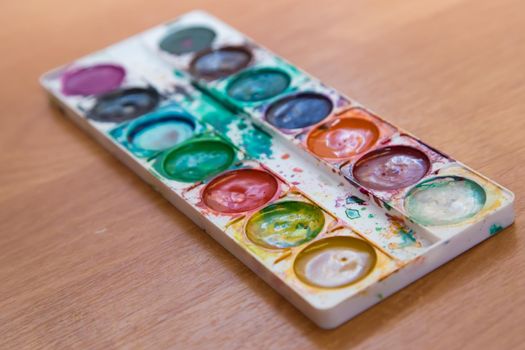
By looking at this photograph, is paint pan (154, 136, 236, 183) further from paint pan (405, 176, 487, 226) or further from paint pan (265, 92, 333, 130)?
paint pan (405, 176, 487, 226)

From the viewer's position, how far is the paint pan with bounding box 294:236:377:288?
89 cm

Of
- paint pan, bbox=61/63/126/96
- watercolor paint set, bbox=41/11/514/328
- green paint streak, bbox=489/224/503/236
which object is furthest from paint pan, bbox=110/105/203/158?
green paint streak, bbox=489/224/503/236

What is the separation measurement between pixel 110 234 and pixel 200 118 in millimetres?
197

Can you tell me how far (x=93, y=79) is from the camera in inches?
50.8

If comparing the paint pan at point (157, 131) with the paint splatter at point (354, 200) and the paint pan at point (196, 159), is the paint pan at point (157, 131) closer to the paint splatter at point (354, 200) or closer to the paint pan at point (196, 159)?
the paint pan at point (196, 159)

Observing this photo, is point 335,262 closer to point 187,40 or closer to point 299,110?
point 299,110

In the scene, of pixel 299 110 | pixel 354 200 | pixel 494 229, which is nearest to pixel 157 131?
pixel 299 110

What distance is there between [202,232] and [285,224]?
0.34 ft

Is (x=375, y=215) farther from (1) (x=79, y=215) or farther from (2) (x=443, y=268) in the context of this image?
(1) (x=79, y=215)

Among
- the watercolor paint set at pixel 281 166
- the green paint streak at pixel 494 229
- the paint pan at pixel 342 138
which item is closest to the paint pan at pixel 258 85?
the watercolor paint set at pixel 281 166

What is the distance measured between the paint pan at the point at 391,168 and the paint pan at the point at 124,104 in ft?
1.02

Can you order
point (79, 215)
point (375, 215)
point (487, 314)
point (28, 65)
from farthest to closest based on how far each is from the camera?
point (28, 65) → point (79, 215) → point (375, 215) → point (487, 314)

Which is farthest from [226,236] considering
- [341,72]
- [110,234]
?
[341,72]

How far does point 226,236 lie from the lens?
0.97m
